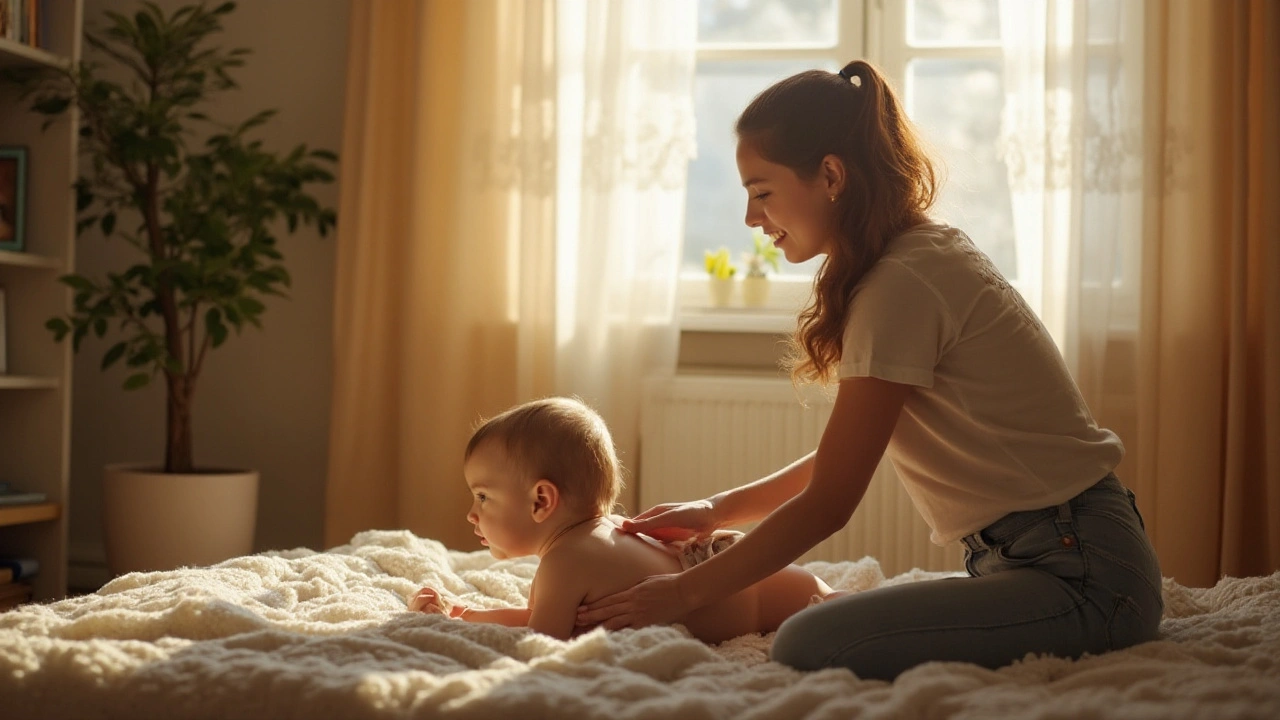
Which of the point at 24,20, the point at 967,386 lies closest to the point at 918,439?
the point at 967,386

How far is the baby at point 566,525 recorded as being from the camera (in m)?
1.53

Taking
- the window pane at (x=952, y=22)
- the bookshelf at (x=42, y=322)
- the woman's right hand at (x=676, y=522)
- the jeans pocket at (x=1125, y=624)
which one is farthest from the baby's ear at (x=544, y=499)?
the window pane at (x=952, y=22)

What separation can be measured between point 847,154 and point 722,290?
1.67 meters

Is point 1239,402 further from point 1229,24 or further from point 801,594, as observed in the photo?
point 801,594

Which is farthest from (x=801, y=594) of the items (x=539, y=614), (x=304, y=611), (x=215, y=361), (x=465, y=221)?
(x=215, y=361)

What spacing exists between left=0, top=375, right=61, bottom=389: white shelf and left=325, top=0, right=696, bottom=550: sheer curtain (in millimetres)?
678

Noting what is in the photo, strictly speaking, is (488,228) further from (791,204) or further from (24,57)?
(791,204)

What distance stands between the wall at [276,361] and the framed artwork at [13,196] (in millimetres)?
606

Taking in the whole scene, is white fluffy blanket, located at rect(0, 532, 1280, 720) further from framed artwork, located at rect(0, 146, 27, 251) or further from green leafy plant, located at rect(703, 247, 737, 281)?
green leafy plant, located at rect(703, 247, 737, 281)

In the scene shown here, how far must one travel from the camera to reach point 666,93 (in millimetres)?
3016

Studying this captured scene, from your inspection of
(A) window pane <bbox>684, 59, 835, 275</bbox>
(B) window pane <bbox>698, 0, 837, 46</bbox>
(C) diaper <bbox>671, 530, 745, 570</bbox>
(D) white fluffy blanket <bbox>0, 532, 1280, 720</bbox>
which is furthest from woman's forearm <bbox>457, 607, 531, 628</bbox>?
(B) window pane <bbox>698, 0, 837, 46</bbox>

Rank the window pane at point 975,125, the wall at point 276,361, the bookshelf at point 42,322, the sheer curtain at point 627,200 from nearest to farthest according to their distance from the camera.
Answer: the bookshelf at point 42,322, the sheer curtain at point 627,200, the window pane at point 975,125, the wall at point 276,361

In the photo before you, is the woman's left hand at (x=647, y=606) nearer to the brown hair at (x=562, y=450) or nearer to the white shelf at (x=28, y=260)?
the brown hair at (x=562, y=450)

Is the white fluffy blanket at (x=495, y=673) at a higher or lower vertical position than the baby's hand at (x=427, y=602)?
higher
